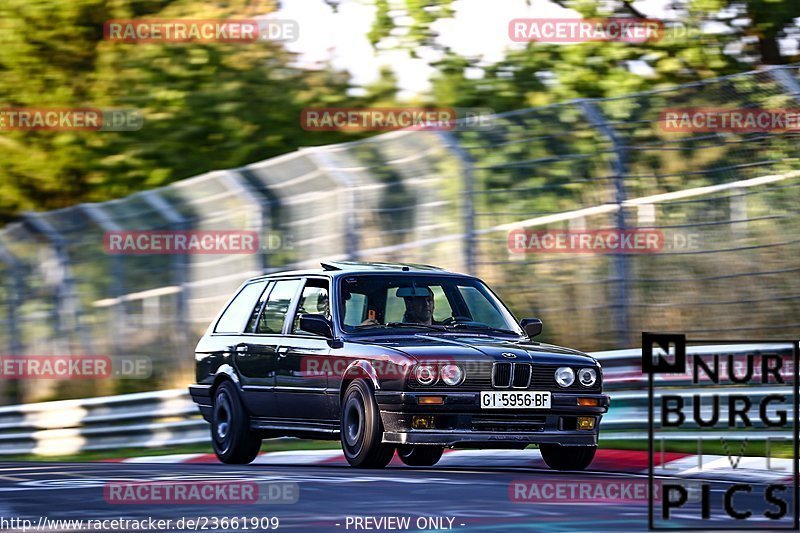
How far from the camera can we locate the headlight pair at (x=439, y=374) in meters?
11.3

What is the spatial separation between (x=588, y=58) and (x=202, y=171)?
527 cm

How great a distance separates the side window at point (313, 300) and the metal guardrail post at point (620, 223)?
11.8 feet

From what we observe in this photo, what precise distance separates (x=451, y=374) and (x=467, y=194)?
5.03m

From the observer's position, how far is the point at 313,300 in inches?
511

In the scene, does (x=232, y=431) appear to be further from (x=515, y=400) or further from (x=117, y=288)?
(x=117, y=288)

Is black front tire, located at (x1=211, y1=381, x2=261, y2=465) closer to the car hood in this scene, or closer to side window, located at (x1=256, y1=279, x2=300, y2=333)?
side window, located at (x1=256, y1=279, x2=300, y2=333)

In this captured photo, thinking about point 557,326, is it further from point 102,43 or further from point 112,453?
point 102,43

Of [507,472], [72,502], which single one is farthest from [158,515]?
[507,472]

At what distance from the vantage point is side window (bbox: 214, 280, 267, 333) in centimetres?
1390

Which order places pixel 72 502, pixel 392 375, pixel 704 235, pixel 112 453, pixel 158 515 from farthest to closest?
pixel 112 453, pixel 704 235, pixel 392 375, pixel 72 502, pixel 158 515

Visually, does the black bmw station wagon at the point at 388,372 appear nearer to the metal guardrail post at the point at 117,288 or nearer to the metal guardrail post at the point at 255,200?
the metal guardrail post at the point at 255,200

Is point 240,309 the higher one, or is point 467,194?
point 467,194

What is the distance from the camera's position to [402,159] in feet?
55.4

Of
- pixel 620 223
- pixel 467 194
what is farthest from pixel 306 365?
pixel 620 223
